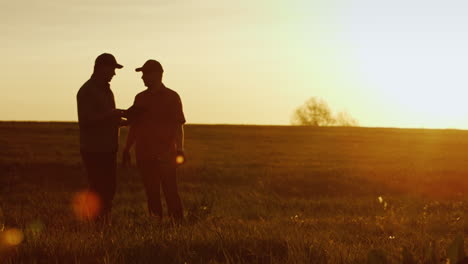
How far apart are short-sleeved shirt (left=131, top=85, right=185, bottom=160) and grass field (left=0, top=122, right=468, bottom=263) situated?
2.70 feet

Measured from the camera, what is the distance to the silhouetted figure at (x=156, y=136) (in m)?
7.67

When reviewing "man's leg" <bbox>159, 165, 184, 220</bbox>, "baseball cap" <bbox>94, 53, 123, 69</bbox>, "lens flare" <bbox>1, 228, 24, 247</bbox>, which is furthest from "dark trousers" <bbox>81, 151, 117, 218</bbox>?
"lens flare" <bbox>1, 228, 24, 247</bbox>

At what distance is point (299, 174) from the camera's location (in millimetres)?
20531

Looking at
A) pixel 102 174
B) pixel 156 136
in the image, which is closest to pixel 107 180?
pixel 102 174

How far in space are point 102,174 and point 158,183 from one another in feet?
2.65

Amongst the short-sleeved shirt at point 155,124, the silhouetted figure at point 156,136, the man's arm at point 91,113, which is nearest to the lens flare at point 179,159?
the silhouetted figure at point 156,136

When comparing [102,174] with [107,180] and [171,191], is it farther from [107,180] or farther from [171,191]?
[171,191]

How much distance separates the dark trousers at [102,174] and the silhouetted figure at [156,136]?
459 mm

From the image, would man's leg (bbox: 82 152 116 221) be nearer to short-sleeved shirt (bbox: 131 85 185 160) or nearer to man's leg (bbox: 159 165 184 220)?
short-sleeved shirt (bbox: 131 85 185 160)

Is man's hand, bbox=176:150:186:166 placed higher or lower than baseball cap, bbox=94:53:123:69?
lower

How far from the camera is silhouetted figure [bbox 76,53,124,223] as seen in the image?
704cm

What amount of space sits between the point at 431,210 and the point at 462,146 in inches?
1179

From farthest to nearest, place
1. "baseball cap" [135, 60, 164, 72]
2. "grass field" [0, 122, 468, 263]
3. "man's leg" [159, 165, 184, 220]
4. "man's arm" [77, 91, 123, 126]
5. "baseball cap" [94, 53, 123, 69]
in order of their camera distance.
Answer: "man's leg" [159, 165, 184, 220] < "baseball cap" [135, 60, 164, 72] < "baseball cap" [94, 53, 123, 69] < "man's arm" [77, 91, 123, 126] < "grass field" [0, 122, 468, 263]

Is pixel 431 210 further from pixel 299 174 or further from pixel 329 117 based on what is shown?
pixel 329 117
